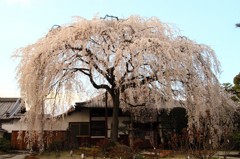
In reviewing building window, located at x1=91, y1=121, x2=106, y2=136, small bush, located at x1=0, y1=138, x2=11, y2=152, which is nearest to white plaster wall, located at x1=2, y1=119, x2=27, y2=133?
small bush, located at x1=0, y1=138, x2=11, y2=152

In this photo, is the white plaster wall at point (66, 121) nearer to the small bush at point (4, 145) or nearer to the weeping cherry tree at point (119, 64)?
the small bush at point (4, 145)

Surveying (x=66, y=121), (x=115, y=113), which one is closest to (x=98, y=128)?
(x=66, y=121)

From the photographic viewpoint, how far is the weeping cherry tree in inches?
507

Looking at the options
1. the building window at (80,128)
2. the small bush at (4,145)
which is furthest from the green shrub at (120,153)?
the building window at (80,128)

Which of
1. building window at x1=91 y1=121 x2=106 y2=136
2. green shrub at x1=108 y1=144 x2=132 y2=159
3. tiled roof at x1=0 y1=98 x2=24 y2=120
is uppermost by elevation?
tiled roof at x1=0 y1=98 x2=24 y2=120

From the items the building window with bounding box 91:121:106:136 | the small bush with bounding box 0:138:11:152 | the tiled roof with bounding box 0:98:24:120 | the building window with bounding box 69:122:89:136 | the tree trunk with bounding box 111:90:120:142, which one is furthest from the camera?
the tiled roof with bounding box 0:98:24:120

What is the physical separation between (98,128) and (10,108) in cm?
821

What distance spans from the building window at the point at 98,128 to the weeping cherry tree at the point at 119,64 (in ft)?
31.0

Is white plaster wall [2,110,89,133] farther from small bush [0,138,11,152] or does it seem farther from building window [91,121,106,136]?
small bush [0,138,11,152]

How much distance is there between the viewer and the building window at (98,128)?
2381cm

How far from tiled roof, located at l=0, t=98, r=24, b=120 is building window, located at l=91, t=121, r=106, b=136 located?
5541 mm

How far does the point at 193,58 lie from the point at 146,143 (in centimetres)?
1022

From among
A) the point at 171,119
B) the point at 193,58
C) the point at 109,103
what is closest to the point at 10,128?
the point at 109,103

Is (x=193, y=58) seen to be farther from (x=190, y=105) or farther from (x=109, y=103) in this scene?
(x=109, y=103)
